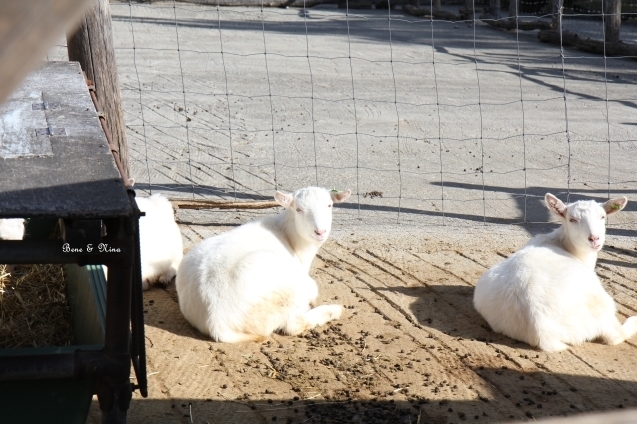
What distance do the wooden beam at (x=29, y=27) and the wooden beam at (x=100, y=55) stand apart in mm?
5445

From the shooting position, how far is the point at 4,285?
5371mm

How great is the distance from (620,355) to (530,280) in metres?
0.71

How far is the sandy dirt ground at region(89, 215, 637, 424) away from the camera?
4.20 metres

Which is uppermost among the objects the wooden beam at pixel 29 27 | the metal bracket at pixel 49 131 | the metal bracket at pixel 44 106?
the wooden beam at pixel 29 27

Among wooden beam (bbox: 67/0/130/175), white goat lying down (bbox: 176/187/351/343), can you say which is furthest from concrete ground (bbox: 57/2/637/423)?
wooden beam (bbox: 67/0/130/175)

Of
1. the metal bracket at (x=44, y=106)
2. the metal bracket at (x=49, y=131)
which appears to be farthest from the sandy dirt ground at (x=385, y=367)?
the metal bracket at (x=44, y=106)

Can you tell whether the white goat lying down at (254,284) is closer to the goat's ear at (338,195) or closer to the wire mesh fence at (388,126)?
the goat's ear at (338,195)

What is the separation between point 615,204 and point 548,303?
1.07 metres

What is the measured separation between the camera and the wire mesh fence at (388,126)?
8.04 m

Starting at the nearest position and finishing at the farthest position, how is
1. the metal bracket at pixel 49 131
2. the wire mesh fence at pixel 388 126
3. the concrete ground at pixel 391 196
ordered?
the metal bracket at pixel 49 131 → the concrete ground at pixel 391 196 → the wire mesh fence at pixel 388 126

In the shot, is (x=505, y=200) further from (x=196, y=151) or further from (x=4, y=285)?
(x=4, y=285)

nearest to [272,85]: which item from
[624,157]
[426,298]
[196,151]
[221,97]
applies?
[221,97]

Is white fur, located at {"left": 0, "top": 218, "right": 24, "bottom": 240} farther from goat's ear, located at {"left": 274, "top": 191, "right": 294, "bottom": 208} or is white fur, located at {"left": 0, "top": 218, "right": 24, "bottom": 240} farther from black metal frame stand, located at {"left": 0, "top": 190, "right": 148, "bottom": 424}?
black metal frame stand, located at {"left": 0, "top": 190, "right": 148, "bottom": 424}

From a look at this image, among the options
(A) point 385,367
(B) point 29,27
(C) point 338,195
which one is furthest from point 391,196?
(B) point 29,27
